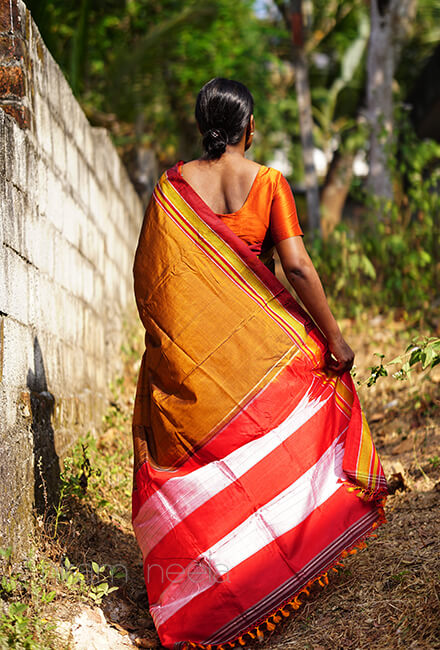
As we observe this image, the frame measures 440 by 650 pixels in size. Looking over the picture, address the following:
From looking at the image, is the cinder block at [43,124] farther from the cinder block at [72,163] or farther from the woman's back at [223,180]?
the woman's back at [223,180]

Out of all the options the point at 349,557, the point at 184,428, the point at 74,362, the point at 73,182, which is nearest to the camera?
the point at 184,428

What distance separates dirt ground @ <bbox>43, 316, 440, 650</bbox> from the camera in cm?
219

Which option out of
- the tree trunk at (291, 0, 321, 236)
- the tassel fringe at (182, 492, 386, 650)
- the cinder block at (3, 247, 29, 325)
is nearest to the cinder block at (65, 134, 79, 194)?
the cinder block at (3, 247, 29, 325)

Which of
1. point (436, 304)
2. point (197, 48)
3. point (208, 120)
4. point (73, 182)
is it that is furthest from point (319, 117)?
point (208, 120)

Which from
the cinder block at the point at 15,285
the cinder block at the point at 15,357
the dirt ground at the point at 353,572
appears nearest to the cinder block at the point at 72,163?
the cinder block at the point at 15,285

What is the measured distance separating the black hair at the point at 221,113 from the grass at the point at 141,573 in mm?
1396

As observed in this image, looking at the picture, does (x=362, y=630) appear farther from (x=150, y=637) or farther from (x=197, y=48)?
(x=197, y=48)

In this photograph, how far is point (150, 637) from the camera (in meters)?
2.44

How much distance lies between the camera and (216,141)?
97.5 inches

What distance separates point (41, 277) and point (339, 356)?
4.36 ft

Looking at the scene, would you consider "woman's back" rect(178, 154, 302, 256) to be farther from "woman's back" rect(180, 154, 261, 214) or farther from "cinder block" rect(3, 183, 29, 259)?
"cinder block" rect(3, 183, 29, 259)

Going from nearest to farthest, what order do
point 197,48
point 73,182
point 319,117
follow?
1. point 73,182
2. point 197,48
3. point 319,117

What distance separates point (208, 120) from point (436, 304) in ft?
13.3

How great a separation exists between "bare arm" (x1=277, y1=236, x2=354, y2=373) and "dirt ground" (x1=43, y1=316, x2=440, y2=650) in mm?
223
